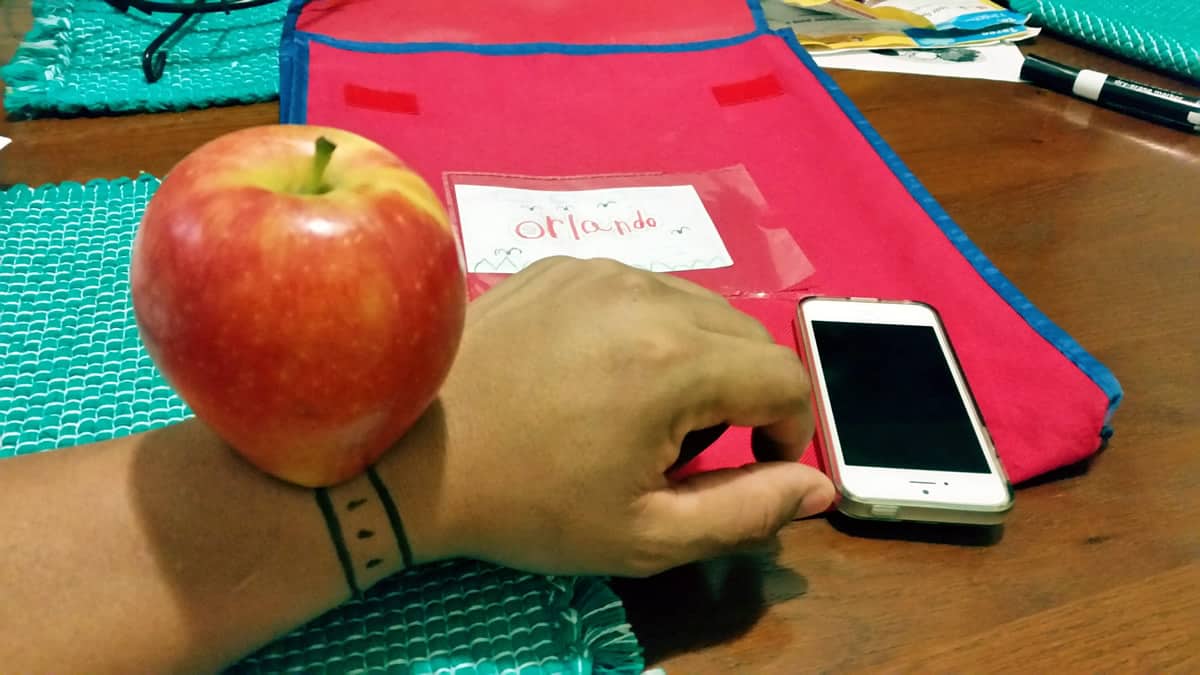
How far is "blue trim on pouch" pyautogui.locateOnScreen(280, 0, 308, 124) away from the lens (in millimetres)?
778

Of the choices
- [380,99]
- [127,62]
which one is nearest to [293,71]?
[380,99]

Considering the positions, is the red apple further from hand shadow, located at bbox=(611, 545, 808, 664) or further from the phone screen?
the phone screen

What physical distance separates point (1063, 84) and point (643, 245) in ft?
1.89

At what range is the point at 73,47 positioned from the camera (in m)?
0.91

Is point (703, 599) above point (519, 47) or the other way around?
the other way around

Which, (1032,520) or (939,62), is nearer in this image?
(1032,520)

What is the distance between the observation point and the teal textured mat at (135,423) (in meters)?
0.41

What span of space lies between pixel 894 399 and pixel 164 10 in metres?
0.85

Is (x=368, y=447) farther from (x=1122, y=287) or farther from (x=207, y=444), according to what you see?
(x=1122, y=287)

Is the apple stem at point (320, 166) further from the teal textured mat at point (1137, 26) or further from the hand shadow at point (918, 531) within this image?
the teal textured mat at point (1137, 26)

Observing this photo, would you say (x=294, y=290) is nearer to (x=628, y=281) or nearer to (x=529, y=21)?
(x=628, y=281)

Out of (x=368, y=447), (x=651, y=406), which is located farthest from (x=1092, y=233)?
(x=368, y=447)

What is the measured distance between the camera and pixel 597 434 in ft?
1.32

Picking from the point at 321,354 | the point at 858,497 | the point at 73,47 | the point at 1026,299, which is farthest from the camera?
the point at 73,47
